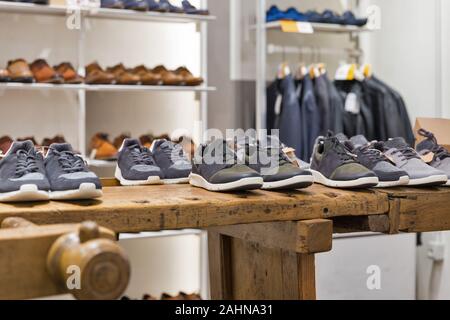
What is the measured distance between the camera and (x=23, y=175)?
161cm

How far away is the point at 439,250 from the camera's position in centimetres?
400

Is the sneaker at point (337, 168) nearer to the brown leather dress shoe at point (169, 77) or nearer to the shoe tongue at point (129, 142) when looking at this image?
the shoe tongue at point (129, 142)

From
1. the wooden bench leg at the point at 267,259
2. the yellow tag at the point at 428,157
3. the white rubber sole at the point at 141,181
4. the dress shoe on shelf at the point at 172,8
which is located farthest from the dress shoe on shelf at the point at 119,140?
the yellow tag at the point at 428,157

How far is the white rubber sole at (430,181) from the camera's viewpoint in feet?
6.38

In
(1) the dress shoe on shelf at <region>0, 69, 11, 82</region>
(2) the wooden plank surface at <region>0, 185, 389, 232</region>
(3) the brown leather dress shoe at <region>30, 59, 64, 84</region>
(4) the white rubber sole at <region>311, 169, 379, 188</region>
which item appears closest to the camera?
(2) the wooden plank surface at <region>0, 185, 389, 232</region>

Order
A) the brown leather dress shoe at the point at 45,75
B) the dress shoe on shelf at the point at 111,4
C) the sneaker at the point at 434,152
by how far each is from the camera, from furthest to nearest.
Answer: the dress shoe on shelf at the point at 111,4 → the brown leather dress shoe at the point at 45,75 → the sneaker at the point at 434,152

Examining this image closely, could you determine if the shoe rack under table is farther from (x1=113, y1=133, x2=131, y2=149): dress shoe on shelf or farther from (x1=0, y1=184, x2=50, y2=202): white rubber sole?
(x1=113, y1=133, x2=131, y2=149): dress shoe on shelf

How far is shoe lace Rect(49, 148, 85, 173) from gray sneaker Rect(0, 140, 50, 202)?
44mm

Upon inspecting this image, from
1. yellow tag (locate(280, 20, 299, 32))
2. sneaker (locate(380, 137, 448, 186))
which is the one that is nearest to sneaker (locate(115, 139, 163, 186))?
sneaker (locate(380, 137, 448, 186))

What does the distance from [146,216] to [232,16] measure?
2.96 metres

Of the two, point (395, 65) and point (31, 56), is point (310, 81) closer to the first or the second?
point (395, 65)

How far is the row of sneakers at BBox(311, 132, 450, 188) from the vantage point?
74.0 inches

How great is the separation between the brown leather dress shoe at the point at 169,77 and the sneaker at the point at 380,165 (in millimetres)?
1924
